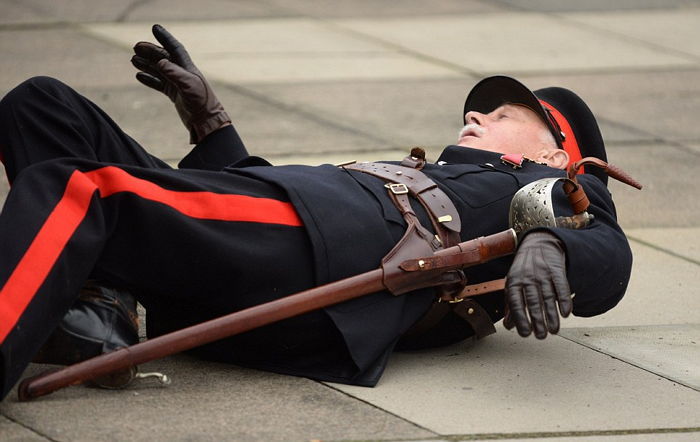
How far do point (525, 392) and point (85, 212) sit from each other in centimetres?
134

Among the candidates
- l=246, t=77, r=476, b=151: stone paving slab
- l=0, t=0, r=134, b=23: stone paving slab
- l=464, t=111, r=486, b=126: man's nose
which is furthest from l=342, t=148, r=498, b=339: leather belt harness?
l=0, t=0, r=134, b=23: stone paving slab

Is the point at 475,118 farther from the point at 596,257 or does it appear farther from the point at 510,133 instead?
the point at 596,257

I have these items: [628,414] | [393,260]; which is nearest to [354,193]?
[393,260]

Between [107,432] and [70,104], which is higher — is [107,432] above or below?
below

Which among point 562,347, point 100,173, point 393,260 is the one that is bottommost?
point 562,347

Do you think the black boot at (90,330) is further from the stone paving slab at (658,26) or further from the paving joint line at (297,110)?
the stone paving slab at (658,26)

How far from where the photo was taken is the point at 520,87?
4.20 m

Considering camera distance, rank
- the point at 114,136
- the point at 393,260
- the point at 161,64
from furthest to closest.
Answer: the point at 161,64 → the point at 114,136 → the point at 393,260

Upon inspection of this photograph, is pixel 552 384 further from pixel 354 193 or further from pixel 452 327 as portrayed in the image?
pixel 354 193

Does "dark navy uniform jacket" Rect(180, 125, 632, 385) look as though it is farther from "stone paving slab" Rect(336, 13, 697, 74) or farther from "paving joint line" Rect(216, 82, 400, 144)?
"stone paving slab" Rect(336, 13, 697, 74)

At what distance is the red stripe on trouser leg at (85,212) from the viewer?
9.96 feet

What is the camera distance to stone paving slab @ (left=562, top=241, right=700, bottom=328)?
4.29 metres

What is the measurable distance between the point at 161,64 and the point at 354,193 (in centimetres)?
93

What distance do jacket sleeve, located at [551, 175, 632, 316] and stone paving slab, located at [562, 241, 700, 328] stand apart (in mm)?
616
